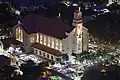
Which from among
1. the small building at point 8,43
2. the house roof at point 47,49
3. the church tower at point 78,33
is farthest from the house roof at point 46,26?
the small building at point 8,43

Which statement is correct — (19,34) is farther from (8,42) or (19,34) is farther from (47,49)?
(47,49)

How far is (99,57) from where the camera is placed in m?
30.8

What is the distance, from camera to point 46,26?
32.4 metres

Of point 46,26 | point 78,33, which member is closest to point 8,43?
point 46,26

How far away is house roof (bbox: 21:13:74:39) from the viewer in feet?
103

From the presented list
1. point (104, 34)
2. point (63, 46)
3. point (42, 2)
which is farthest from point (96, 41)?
point (42, 2)

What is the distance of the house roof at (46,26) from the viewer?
31.5 m

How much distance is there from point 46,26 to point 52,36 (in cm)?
130

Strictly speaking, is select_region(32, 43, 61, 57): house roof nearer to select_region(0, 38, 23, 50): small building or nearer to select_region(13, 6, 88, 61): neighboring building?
select_region(13, 6, 88, 61): neighboring building

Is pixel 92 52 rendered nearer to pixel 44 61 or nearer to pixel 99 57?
pixel 99 57

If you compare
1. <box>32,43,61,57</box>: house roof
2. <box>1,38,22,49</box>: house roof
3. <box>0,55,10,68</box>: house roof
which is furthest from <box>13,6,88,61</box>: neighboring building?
<box>0,55,10,68</box>: house roof

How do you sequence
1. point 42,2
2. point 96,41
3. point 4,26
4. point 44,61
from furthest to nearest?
1. point 42,2
2. point 4,26
3. point 96,41
4. point 44,61

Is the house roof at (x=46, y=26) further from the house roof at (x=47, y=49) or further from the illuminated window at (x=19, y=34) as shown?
the house roof at (x=47, y=49)

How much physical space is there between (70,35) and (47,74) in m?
6.89
